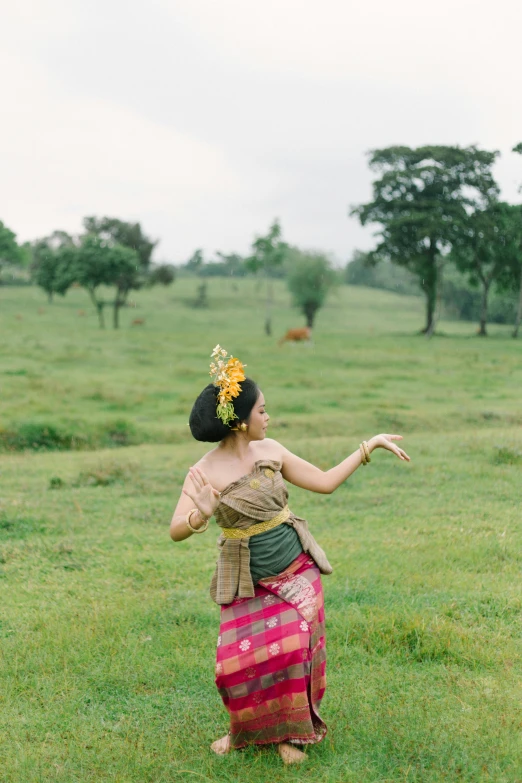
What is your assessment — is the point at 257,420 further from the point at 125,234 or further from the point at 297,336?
the point at 125,234

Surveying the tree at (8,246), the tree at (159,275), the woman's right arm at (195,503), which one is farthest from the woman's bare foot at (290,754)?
the tree at (8,246)

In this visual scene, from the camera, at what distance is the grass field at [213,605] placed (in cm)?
464

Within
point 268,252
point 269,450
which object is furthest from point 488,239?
point 269,450

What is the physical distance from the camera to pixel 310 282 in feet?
192

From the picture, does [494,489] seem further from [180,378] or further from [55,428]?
[180,378]

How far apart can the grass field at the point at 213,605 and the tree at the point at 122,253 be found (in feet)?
108

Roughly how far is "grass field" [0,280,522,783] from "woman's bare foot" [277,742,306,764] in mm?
61

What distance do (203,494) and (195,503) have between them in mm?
65

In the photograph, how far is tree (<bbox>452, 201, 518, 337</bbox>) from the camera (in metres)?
48.1

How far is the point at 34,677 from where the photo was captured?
18.7 ft

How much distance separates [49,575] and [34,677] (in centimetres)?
225

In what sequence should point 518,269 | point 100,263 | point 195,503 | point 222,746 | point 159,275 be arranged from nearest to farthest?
point 195,503 < point 222,746 < point 100,263 < point 518,269 < point 159,275

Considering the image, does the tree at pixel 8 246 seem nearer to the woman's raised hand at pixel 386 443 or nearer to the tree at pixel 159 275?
the tree at pixel 159 275

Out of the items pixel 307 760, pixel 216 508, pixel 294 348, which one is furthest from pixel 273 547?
pixel 294 348
